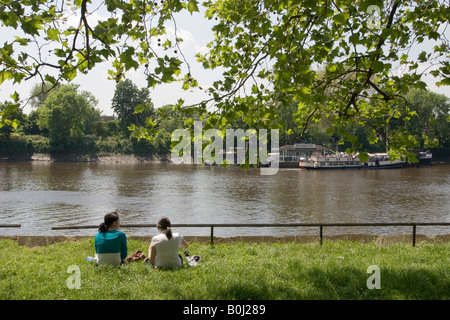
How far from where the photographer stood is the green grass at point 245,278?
5738mm

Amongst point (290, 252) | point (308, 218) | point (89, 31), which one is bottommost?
point (308, 218)

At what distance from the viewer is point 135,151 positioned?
8669cm

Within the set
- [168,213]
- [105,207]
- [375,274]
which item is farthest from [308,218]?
[375,274]

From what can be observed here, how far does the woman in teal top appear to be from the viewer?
24.0 ft

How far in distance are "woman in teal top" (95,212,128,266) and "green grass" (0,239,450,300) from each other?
0.23 m

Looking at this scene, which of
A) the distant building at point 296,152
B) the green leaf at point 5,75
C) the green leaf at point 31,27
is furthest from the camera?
the distant building at point 296,152

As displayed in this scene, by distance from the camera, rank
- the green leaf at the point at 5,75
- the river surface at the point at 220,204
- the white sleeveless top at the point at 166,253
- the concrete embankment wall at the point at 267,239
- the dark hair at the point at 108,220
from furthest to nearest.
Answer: the river surface at the point at 220,204, the concrete embankment wall at the point at 267,239, the dark hair at the point at 108,220, the white sleeveless top at the point at 166,253, the green leaf at the point at 5,75

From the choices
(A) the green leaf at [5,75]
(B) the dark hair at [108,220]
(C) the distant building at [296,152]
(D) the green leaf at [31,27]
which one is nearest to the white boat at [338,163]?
(C) the distant building at [296,152]

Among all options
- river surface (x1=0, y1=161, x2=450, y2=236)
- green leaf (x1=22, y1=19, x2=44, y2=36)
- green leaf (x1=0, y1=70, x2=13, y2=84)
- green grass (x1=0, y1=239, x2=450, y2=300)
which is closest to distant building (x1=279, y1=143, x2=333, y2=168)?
river surface (x1=0, y1=161, x2=450, y2=236)

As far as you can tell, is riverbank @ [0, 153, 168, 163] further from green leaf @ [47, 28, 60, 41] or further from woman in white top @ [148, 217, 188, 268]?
green leaf @ [47, 28, 60, 41]

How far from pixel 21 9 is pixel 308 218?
20.9 m

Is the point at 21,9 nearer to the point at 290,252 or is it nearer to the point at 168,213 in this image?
the point at 290,252

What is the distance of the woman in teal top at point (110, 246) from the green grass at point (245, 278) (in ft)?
0.75

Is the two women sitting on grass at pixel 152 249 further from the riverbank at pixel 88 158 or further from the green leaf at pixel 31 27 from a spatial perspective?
the riverbank at pixel 88 158
